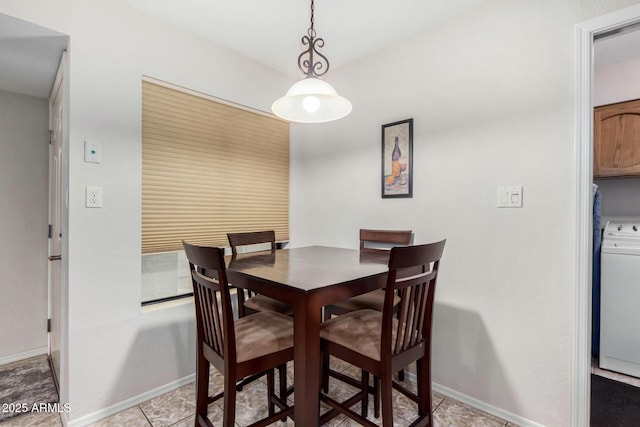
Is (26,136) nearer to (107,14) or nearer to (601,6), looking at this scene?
(107,14)

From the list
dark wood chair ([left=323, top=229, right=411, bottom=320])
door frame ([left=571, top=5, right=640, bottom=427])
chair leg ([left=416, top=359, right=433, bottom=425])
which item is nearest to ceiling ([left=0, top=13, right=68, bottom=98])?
dark wood chair ([left=323, top=229, right=411, bottom=320])

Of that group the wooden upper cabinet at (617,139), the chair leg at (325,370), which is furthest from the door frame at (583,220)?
the wooden upper cabinet at (617,139)

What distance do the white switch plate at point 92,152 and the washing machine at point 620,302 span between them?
349cm

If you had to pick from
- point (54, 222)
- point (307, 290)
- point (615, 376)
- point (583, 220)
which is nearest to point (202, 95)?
point (54, 222)

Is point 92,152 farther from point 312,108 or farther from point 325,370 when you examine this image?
point 325,370

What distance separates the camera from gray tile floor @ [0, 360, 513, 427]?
1663 mm

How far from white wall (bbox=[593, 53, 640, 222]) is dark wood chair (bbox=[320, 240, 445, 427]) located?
8.04 ft

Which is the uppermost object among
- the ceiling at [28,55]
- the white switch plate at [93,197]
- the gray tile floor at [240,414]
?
the ceiling at [28,55]

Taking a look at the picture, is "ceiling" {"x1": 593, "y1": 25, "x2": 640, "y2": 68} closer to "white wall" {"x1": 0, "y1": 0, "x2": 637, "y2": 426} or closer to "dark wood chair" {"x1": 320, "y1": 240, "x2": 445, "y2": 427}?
"white wall" {"x1": 0, "y1": 0, "x2": 637, "y2": 426}

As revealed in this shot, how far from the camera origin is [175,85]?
204cm

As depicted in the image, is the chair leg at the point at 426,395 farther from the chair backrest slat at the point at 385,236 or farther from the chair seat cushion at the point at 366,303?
the chair backrest slat at the point at 385,236

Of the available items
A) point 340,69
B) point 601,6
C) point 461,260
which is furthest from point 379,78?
point 461,260

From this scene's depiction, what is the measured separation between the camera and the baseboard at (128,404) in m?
1.65

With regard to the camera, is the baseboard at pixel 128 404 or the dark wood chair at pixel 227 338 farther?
the baseboard at pixel 128 404
